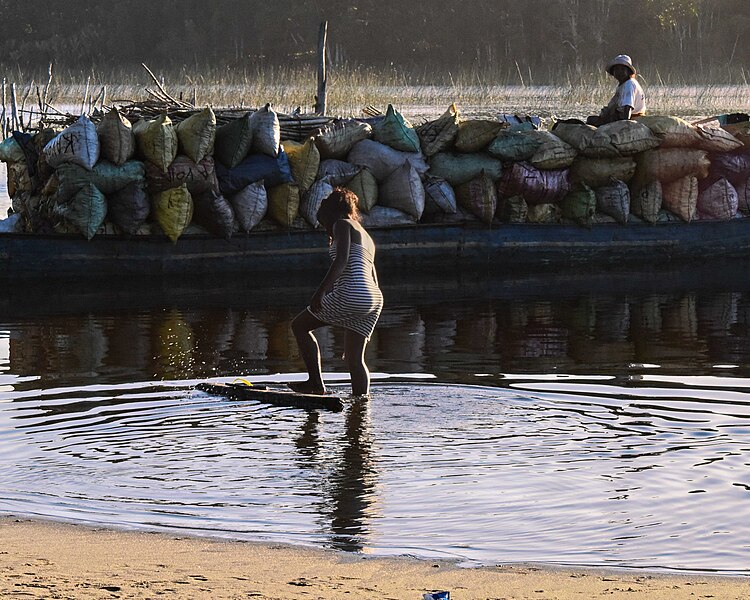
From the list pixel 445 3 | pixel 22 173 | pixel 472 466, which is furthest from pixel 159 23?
pixel 472 466

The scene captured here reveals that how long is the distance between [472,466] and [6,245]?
8.07 meters

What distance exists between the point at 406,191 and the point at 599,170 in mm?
2086

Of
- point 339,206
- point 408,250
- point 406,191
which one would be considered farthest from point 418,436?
point 408,250

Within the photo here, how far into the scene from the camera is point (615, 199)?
14.7 m

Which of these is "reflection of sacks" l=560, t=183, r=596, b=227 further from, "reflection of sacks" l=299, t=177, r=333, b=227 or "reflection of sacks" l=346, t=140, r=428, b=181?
"reflection of sacks" l=299, t=177, r=333, b=227

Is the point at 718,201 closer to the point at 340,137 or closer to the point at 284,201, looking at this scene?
the point at 340,137

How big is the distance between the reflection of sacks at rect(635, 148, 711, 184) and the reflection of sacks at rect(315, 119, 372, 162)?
116 inches

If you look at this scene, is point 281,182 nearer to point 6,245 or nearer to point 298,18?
point 6,245

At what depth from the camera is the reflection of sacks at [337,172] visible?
14039mm

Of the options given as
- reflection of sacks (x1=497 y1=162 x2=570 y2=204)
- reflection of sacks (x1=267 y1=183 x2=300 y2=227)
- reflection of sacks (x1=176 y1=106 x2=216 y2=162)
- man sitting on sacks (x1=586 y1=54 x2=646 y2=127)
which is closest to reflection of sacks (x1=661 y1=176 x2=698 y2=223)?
man sitting on sacks (x1=586 y1=54 x2=646 y2=127)

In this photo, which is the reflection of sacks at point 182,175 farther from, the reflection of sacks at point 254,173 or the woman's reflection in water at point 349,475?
the woman's reflection in water at point 349,475

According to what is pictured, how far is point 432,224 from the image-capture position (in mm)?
14352

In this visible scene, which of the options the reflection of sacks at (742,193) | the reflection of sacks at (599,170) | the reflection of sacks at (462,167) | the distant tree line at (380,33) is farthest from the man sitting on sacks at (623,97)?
the distant tree line at (380,33)

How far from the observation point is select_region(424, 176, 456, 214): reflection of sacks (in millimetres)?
14336
